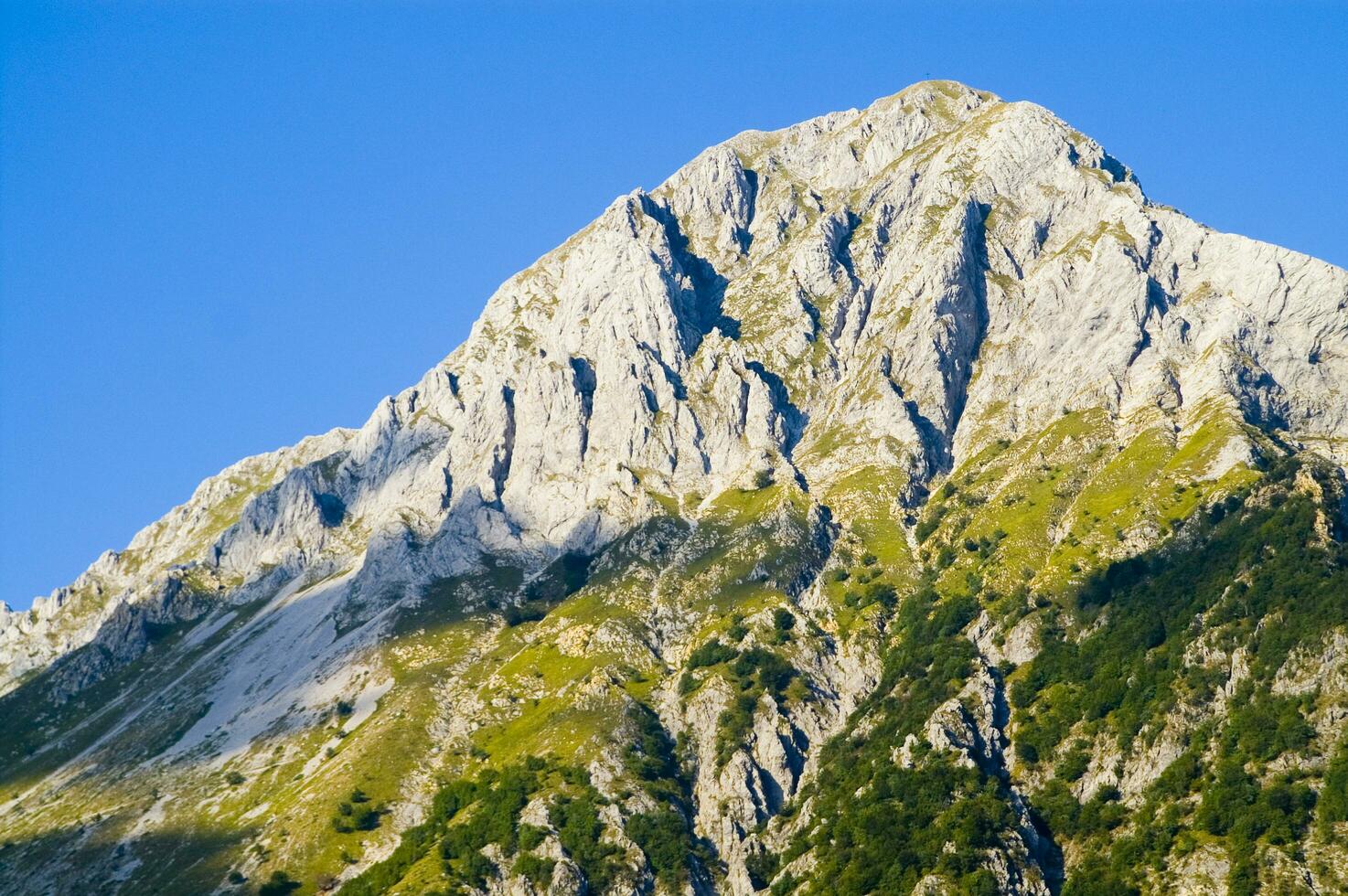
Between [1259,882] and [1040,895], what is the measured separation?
28.0 m

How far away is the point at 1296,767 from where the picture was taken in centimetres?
19662

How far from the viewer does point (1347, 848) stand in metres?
181

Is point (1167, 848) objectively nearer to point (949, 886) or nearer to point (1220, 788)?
point (1220, 788)

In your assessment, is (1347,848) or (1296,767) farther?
(1296,767)

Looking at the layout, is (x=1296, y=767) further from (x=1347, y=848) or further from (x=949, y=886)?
(x=949, y=886)

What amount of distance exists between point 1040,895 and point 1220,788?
1040 inches

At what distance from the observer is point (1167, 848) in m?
196

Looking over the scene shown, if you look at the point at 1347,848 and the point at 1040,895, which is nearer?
the point at 1347,848

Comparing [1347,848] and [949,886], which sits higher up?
[949,886]

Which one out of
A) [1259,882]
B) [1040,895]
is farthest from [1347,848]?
[1040,895]

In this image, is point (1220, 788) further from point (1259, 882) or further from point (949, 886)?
point (949, 886)

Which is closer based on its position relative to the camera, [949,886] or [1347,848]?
[1347,848]

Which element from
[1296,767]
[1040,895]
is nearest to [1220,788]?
[1296,767]

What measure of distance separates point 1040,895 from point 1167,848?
659 inches
